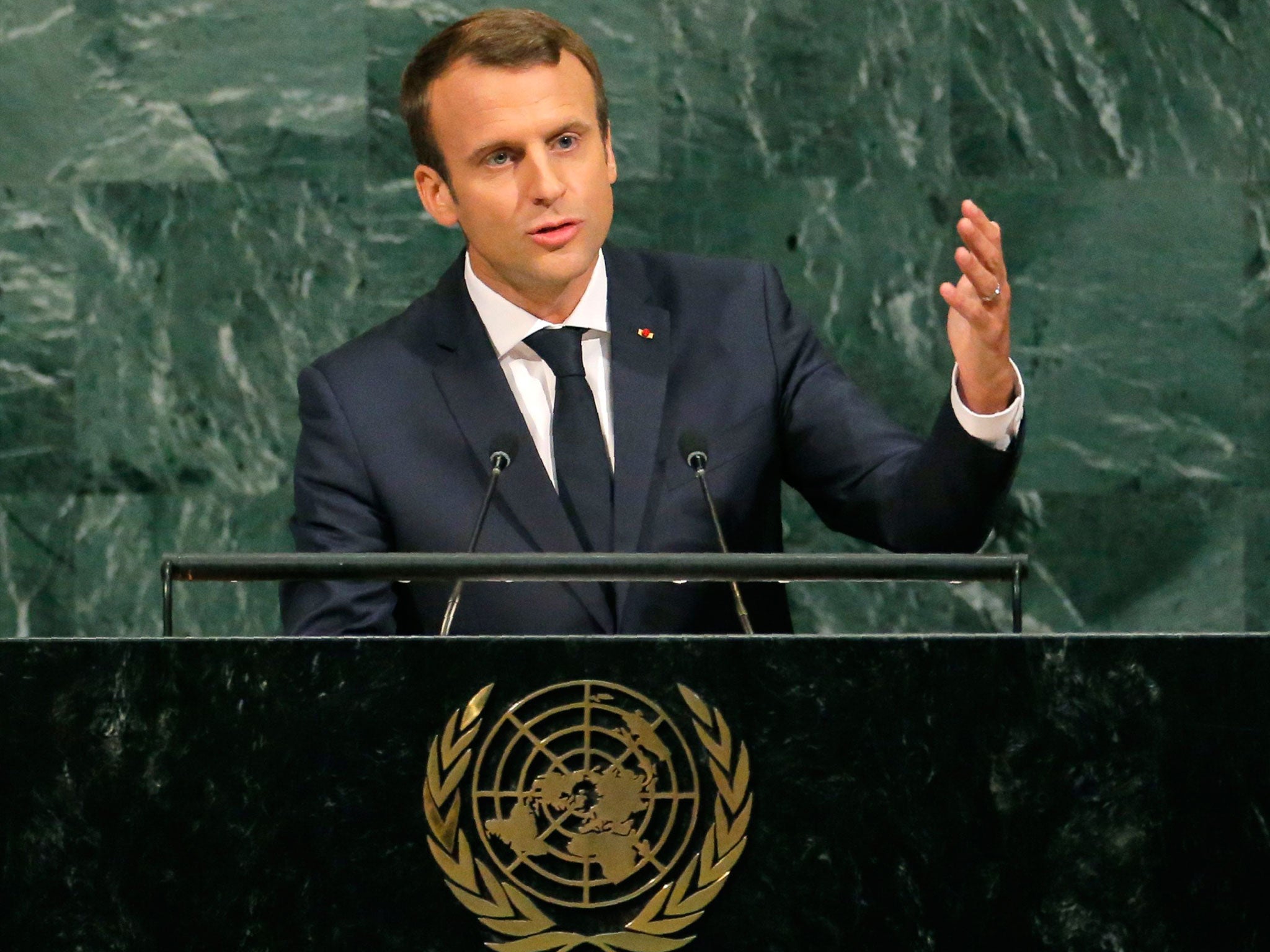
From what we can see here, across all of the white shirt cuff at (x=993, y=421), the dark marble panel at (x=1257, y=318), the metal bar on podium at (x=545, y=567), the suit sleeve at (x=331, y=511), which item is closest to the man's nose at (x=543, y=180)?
the suit sleeve at (x=331, y=511)

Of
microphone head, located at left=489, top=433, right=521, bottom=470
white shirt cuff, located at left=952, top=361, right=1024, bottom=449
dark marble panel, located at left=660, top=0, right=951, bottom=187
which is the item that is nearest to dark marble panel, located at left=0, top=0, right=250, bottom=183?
dark marble panel, located at left=660, top=0, right=951, bottom=187

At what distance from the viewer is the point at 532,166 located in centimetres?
276

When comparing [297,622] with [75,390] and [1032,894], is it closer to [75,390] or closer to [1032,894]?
[1032,894]

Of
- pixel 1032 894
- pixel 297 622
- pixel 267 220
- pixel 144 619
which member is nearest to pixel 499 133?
pixel 297 622

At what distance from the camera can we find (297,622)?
258 centimetres

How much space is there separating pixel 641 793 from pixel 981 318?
754 millimetres

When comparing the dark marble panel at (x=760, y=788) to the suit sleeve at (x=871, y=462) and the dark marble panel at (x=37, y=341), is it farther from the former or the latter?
the dark marble panel at (x=37, y=341)

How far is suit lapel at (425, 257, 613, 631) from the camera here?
2.64m

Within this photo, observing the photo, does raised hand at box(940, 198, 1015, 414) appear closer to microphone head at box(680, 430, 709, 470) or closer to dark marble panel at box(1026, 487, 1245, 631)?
microphone head at box(680, 430, 709, 470)

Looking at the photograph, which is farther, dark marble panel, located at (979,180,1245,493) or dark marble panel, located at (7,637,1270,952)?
dark marble panel, located at (979,180,1245,493)

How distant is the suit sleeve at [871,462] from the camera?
2.49m

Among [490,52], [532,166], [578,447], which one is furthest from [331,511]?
[490,52]

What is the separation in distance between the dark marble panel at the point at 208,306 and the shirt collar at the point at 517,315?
1488 millimetres

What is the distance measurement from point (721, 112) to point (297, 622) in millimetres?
2164
